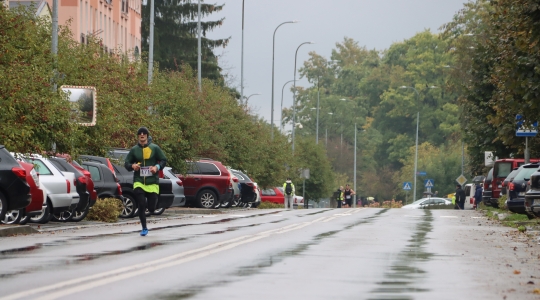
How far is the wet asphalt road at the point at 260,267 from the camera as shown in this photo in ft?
36.4

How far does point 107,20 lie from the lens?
231 ft

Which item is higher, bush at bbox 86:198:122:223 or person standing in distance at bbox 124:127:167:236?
person standing in distance at bbox 124:127:167:236

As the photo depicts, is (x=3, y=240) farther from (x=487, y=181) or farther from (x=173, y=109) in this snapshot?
(x=487, y=181)

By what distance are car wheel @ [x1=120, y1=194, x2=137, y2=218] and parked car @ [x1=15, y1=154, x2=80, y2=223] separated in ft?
18.0

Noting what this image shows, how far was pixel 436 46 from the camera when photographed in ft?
438

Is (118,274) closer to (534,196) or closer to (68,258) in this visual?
(68,258)

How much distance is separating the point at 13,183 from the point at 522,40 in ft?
30.7

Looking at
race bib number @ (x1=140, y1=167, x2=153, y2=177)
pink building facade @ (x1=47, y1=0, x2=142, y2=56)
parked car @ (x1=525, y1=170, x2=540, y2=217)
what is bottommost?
parked car @ (x1=525, y1=170, x2=540, y2=217)

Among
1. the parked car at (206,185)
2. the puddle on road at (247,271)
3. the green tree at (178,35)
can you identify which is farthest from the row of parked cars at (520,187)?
the green tree at (178,35)

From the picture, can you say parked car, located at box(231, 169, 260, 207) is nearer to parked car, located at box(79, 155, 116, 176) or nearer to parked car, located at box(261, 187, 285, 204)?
parked car, located at box(261, 187, 285, 204)

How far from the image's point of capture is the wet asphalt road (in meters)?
11.1

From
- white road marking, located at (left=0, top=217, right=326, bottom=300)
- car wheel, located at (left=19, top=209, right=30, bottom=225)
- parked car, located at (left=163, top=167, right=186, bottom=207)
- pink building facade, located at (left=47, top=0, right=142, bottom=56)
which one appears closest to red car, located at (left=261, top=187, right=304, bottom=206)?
pink building facade, located at (left=47, top=0, right=142, bottom=56)

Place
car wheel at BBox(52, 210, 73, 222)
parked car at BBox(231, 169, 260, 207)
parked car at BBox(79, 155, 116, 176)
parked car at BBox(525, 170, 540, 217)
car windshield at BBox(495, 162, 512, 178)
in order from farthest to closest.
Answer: parked car at BBox(231, 169, 260, 207) → car windshield at BBox(495, 162, 512, 178) → parked car at BBox(79, 155, 116, 176) → car wheel at BBox(52, 210, 73, 222) → parked car at BBox(525, 170, 540, 217)

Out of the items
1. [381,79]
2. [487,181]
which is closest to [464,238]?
[487,181]
